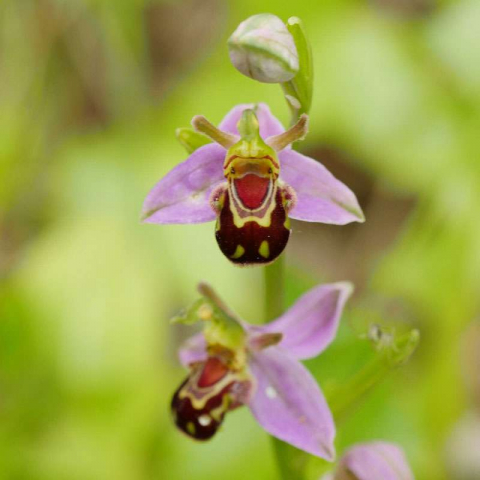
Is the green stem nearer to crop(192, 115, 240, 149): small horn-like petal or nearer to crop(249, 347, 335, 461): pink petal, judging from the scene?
crop(249, 347, 335, 461): pink petal

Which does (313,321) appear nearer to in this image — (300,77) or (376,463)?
(376,463)

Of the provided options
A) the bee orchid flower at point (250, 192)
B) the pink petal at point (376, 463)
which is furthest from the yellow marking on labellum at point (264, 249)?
the pink petal at point (376, 463)

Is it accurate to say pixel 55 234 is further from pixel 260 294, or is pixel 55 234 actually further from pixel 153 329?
pixel 260 294

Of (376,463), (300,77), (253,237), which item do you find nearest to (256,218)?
(253,237)

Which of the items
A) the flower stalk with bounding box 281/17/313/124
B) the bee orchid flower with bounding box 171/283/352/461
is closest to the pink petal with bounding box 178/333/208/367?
the bee orchid flower with bounding box 171/283/352/461

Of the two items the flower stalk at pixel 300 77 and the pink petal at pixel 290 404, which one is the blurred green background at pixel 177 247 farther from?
the flower stalk at pixel 300 77
